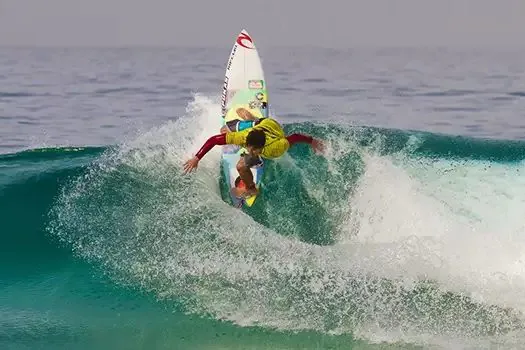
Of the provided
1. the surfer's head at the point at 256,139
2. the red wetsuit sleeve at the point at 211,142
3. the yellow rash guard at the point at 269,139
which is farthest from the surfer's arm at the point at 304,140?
the red wetsuit sleeve at the point at 211,142

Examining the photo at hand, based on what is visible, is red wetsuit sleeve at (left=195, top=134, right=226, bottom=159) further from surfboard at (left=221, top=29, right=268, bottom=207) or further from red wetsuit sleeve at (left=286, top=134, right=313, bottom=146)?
surfboard at (left=221, top=29, right=268, bottom=207)

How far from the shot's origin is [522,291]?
7.80 m

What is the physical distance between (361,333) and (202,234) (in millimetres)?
2667

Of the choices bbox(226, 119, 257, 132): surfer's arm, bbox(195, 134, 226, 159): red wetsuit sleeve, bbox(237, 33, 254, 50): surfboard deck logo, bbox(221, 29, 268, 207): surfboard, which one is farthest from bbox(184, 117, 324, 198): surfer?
bbox(237, 33, 254, 50): surfboard deck logo

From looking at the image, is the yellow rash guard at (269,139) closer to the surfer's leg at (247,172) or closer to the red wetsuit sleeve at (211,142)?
the red wetsuit sleeve at (211,142)

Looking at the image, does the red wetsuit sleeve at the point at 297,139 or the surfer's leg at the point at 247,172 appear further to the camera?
the surfer's leg at the point at 247,172

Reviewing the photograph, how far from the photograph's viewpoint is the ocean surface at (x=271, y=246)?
7.50 metres

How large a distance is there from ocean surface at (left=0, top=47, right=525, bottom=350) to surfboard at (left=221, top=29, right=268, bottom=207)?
0.93 ft

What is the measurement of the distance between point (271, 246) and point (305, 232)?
149 cm

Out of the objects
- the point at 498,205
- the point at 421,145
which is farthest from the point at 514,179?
the point at 421,145

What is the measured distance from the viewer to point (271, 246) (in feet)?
29.0

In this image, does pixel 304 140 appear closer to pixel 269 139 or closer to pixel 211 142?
pixel 269 139

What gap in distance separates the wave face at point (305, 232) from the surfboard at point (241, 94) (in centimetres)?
32

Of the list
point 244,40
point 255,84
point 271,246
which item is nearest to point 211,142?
point 271,246
